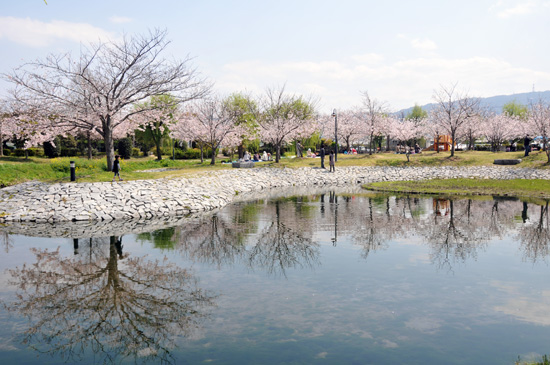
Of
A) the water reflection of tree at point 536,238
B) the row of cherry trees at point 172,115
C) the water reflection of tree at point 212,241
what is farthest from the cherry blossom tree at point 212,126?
the water reflection of tree at point 536,238

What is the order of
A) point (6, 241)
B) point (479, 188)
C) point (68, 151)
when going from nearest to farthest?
1. point (6, 241)
2. point (479, 188)
3. point (68, 151)

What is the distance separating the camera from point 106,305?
10.0 meters

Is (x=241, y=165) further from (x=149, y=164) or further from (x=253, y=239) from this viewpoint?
(x=253, y=239)

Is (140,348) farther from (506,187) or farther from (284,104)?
(284,104)

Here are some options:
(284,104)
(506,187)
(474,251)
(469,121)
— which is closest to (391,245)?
(474,251)

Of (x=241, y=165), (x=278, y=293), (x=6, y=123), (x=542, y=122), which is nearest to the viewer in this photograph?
(x=278, y=293)

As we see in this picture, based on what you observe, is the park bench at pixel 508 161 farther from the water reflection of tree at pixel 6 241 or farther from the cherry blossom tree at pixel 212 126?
the water reflection of tree at pixel 6 241

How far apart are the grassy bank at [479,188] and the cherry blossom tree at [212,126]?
725 inches

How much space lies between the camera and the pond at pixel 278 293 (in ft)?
26.0

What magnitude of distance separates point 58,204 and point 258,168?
2291cm

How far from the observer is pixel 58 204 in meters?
21.5

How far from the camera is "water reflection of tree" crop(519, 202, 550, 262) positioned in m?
14.3

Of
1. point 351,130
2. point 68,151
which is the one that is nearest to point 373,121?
point 351,130

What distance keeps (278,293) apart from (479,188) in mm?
26382
